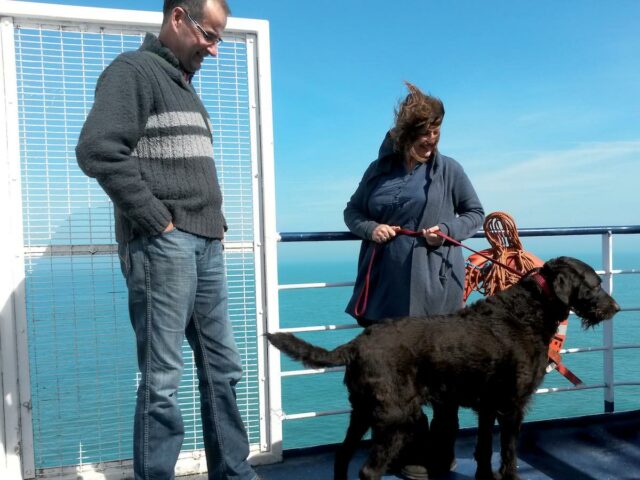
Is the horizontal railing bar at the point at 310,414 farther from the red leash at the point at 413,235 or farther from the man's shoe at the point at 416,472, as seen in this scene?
the red leash at the point at 413,235

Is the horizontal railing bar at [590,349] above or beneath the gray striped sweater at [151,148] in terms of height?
beneath

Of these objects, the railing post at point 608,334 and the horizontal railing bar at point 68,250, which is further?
the railing post at point 608,334

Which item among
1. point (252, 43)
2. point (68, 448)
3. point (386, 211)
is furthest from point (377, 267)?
point (68, 448)

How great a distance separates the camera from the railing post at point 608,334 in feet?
11.0

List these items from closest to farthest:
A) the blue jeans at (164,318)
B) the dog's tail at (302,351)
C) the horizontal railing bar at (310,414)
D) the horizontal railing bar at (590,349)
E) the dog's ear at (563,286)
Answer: the blue jeans at (164,318) < the dog's tail at (302,351) < the dog's ear at (563,286) < the horizontal railing bar at (310,414) < the horizontal railing bar at (590,349)

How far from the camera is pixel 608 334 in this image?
3.44 metres

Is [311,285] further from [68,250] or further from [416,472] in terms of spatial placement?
[68,250]

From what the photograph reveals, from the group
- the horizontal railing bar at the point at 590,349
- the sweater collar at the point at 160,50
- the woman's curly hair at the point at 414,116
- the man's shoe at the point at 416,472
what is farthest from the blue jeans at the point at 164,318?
the horizontal railing bar at the point at 590,349

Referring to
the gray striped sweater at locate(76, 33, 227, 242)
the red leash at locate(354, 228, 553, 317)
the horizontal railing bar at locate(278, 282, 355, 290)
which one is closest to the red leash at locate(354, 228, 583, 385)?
the red leash at locate(354, 228, 553, 317)

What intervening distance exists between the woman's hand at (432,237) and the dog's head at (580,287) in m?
0.51

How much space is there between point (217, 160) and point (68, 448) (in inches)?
59.8

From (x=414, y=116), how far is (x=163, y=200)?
1181mm

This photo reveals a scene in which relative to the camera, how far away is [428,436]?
264 cm

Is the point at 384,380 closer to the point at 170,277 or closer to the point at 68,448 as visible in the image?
the point at 170,277
